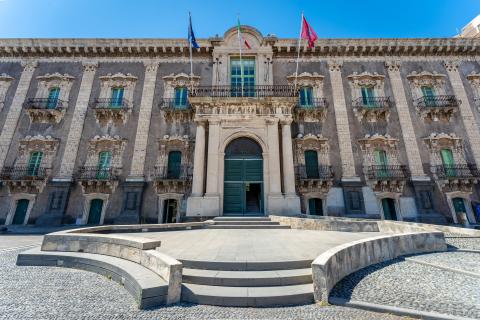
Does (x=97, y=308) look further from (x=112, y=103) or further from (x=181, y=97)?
(x=112, y=103)

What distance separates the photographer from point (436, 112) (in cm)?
1781

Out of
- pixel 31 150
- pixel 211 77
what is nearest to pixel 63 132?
pixel 31 150

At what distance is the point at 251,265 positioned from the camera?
4.64 m

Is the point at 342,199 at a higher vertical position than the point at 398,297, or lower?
higher

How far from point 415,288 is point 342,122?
15444 mm

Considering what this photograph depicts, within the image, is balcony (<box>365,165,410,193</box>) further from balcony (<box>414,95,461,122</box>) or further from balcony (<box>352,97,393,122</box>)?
balcony (<box>414,95,461,122</box>)

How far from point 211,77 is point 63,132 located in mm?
12927

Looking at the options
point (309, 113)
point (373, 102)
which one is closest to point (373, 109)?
point (373, 102)

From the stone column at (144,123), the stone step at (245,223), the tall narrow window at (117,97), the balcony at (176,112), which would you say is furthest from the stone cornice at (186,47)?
the stone step at (245,223)

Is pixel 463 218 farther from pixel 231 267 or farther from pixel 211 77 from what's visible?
pixel 211 77

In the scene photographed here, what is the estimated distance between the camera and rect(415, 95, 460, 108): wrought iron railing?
1770 centimetres

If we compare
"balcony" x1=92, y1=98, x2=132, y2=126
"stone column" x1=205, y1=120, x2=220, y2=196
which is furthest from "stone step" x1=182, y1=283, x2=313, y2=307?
"balcony" x1=92, y1=98, x2=132, y2=126

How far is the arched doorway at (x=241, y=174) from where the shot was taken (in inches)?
586

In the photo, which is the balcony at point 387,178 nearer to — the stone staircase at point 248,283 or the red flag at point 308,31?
the red flag at point 308,31
